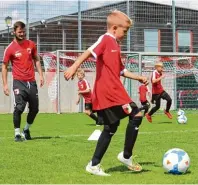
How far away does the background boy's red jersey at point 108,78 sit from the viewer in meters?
5.91

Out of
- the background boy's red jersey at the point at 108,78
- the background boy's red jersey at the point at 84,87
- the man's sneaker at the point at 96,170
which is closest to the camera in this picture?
the man's sneaker at the point at 96,170

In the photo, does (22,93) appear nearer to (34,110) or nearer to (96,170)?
(34,110)

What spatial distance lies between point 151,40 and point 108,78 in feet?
54.2

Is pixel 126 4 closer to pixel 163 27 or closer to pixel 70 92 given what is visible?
pixel 163 27

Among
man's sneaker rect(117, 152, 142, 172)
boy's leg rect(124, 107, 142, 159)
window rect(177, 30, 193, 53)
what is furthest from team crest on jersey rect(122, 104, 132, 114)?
window rect(177, 30, 193, 53)

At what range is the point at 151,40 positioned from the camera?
22.2m

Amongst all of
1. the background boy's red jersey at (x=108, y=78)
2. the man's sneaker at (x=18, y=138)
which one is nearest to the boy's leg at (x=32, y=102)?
the man's sneaker at (x=18, y=138)

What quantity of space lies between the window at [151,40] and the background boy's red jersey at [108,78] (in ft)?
53.3

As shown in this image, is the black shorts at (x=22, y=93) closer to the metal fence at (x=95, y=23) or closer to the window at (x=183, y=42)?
the metal fence at (x=95, y=23)

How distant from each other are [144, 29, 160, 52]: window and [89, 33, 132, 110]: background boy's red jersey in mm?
16252

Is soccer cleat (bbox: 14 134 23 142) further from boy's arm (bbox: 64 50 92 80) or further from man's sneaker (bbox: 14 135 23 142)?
boy's arm (bbox: 64 50 92 80)

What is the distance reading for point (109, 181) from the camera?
18.0 feet

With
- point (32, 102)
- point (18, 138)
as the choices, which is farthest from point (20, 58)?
point (18, 138)

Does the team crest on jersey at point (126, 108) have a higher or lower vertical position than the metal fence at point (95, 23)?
lower
